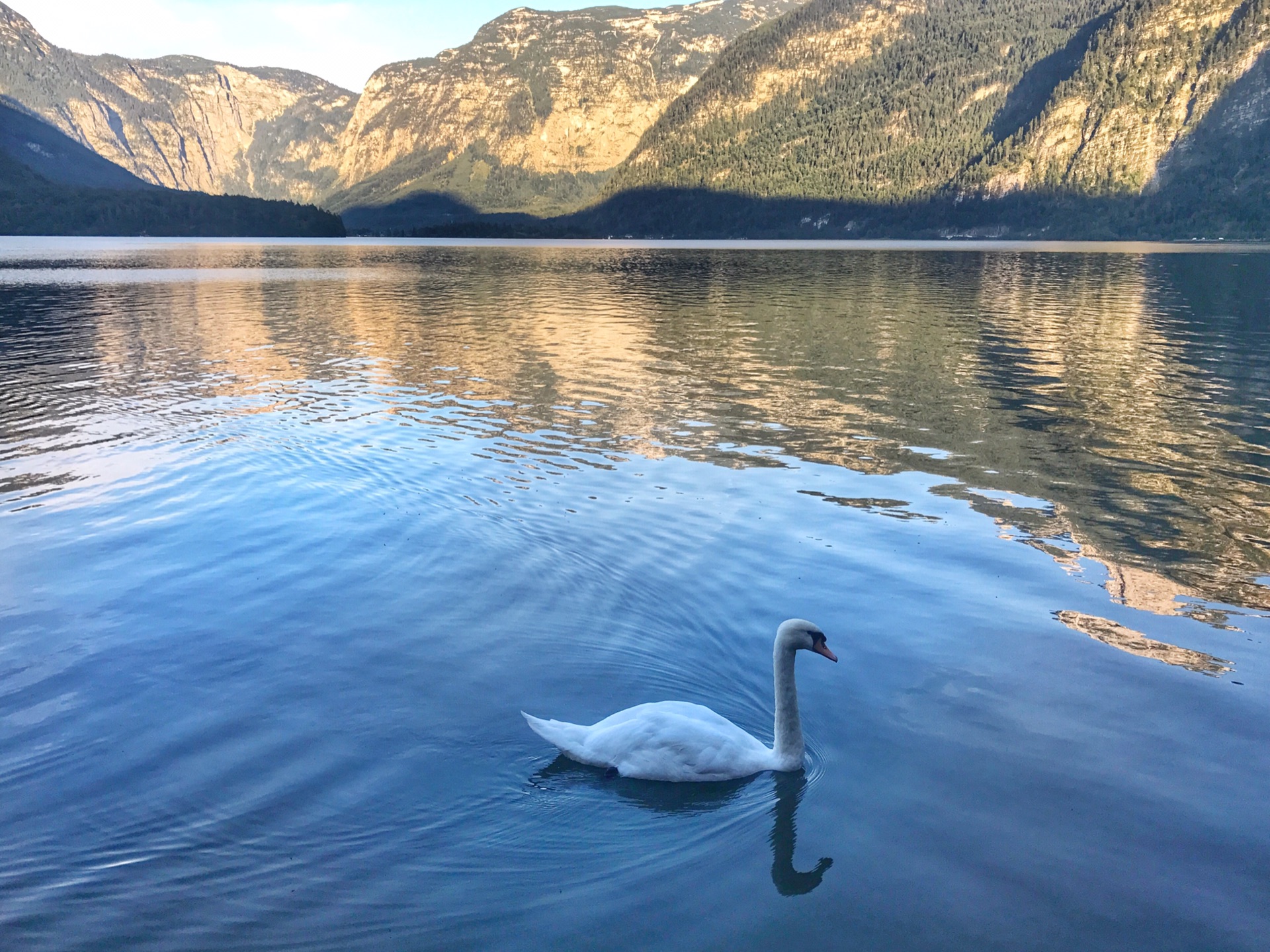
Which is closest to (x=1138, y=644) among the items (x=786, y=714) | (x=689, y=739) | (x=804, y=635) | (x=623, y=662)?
(x=804, y=635)

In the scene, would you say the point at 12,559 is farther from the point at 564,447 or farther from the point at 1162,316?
the point at 1162,316

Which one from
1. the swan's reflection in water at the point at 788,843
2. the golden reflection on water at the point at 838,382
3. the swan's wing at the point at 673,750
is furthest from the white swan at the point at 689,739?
the golden reflection on water at the point at 838,382

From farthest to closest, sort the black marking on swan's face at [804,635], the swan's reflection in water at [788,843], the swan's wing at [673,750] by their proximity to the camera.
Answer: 1. the black marking on swan's face at [804,635]
2. the swan's wing at [673,750]
3. the swan's reflection in water at [788,843]

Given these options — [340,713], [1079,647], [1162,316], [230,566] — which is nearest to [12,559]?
[230,566]

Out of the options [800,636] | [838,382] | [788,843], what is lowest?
[788,843]

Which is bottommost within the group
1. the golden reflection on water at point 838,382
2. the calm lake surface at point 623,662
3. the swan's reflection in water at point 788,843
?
the swan's reflection in water at point 788,843

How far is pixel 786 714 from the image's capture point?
8969 mm

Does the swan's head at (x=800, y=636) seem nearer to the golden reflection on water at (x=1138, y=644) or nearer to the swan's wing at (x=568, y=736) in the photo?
the swan's wing at (x=568, y=736)

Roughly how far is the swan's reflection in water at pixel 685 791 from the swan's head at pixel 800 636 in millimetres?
1255

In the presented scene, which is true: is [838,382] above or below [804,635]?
below

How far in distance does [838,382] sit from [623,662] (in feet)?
73.1

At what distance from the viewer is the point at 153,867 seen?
7.48 metres

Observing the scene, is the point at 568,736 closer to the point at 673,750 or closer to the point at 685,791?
the point at 673,750

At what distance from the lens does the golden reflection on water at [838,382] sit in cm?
1750
